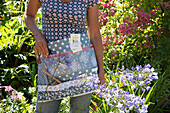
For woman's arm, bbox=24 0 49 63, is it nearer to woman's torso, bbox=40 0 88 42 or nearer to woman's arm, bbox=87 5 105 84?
woman's torso, bbox=40 0 88 42

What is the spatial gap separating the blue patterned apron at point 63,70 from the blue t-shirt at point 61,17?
0.05 m

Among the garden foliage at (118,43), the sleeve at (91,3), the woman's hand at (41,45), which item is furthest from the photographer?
the garden foliage at (118,43)

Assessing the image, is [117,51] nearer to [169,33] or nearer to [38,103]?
[169,33]

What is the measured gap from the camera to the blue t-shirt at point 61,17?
4.77ft

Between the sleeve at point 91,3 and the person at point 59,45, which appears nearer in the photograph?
the person at point 59,45

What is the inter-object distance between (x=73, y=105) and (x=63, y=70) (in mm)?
275

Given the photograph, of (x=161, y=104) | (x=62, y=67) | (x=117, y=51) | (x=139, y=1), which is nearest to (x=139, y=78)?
(x=62, y=67)

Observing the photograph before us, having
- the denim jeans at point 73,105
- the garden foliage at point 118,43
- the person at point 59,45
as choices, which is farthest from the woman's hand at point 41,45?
the garden foliage at point 118,43

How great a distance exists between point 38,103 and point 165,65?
2.42 m

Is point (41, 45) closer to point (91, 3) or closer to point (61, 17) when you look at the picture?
point (61, 17)

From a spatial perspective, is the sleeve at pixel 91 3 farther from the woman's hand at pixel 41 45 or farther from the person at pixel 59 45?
the woman's hand at pixel 41 45

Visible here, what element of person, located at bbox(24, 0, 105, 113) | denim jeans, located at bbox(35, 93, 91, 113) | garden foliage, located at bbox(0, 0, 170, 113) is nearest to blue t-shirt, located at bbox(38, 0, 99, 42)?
person, located at bbox(24, 0, 105, 113)

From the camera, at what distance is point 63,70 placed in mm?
1511

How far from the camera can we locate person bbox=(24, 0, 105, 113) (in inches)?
57.7
